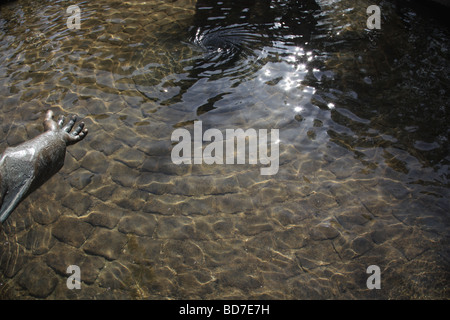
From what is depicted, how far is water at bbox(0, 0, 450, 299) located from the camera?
11.2 ft

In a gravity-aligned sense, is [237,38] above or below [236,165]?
above

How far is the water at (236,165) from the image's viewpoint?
3.41 metres

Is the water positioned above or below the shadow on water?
below

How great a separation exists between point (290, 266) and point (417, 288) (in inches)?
50.7

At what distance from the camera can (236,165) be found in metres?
4.46

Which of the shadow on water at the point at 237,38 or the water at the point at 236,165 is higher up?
the shadow on water at the point at 237,38

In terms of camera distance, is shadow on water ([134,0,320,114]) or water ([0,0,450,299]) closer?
water ([0,0,450,299])

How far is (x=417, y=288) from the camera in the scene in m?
3.21

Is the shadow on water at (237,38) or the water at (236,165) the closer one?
the water at (236,165)

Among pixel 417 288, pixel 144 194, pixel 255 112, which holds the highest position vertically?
pixel 255 112

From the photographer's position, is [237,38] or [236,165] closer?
[236,165]

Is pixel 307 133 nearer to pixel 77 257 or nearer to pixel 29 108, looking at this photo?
pixel 77 257

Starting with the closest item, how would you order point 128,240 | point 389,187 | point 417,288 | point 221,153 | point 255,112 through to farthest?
point 417,288 → point 128,240 → point 389,187 → point 221,153 → point 255,112
